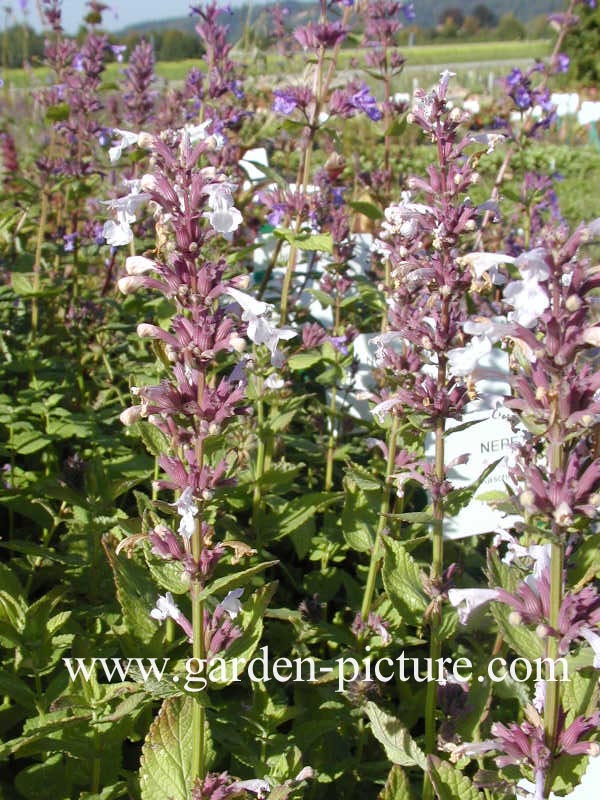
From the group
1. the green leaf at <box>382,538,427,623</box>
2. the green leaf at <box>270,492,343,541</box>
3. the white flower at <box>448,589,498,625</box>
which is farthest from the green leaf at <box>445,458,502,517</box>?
the green leaf at <box>270,492,343,541</box>

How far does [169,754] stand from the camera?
1.90 metres

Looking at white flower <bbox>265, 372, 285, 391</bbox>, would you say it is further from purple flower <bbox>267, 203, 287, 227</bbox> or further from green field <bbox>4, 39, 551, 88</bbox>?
green field <bbox>4, 39, 551, 88</bbox>

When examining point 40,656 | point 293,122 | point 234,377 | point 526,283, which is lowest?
point 40,656

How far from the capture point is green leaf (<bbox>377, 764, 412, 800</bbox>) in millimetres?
1889

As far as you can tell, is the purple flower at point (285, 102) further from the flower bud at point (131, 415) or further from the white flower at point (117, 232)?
the flower bud at point (131, 415)

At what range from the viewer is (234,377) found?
2014 mm

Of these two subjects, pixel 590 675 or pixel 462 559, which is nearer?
pixel 590 675

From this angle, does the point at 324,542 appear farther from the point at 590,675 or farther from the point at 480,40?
the point at 480,40

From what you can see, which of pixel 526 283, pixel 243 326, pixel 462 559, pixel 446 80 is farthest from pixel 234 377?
pixel 462 559

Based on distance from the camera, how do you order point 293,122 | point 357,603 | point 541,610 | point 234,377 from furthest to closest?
point 293,122 → point 357,603 → point 234,377 → point 541,610

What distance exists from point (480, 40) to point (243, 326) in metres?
68.1

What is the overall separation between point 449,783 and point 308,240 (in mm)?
2127

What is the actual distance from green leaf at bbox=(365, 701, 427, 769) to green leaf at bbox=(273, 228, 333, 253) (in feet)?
5.93

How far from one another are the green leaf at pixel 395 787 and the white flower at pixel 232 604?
1.71 feet
